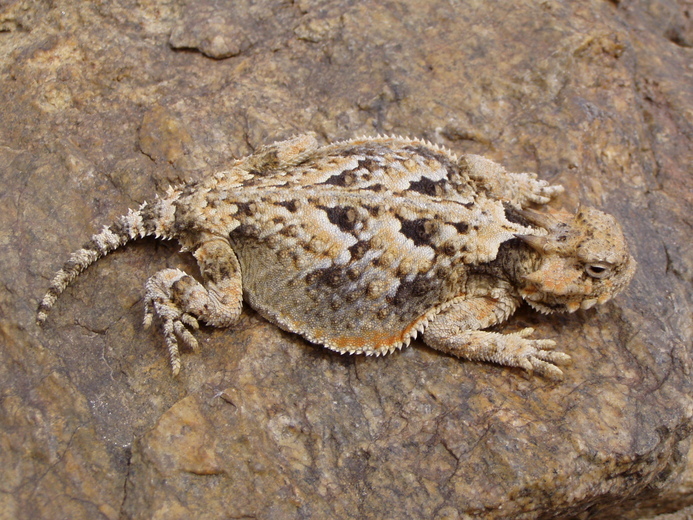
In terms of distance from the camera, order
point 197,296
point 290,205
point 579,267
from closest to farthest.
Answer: point 197,296 → point 290,205 → point 579,267

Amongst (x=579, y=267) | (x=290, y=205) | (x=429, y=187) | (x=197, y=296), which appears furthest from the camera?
(x=429, y=187)

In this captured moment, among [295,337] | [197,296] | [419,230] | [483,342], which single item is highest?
[419,230]

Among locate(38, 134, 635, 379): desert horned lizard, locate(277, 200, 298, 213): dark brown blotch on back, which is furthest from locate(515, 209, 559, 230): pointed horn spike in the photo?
locate(277, 200, 298, 213): dark brown blotch on back

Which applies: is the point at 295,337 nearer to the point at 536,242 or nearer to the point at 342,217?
the point at 342,217

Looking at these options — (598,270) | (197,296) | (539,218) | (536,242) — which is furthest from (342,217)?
(598,270)

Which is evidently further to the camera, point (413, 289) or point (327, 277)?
point (413, 289)

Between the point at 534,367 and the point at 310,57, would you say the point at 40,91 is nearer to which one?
the point at 310,57
